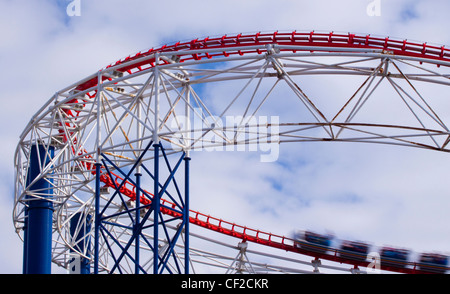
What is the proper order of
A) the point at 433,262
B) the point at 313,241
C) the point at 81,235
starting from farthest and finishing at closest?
the point at 433,262, the point at 313,241, the point at 81,235

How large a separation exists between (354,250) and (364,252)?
578 mm

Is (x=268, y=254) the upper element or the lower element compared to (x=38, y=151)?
lower

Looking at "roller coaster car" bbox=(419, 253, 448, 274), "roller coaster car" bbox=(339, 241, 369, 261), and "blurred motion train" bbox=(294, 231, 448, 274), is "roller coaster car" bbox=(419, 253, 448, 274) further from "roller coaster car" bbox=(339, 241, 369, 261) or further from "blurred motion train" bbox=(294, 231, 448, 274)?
"roller coaster car" bbox=(339, 241, 369, 261)

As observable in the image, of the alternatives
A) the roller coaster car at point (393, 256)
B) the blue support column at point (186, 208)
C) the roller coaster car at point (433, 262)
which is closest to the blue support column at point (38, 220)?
the blue support column at point (186, 208)

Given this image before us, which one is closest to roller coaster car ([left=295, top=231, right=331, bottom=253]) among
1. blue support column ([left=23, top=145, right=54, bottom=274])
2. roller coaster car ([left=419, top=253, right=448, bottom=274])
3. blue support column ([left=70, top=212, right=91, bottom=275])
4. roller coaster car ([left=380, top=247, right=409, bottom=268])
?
roller coaster car ([left=380, top=247, right=409, bottom=268])

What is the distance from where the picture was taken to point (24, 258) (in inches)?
1512

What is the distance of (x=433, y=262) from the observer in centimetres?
4512

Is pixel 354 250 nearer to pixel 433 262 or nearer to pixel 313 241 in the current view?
pixel 313 241

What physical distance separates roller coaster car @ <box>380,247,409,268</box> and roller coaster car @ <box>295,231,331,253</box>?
3.20 m

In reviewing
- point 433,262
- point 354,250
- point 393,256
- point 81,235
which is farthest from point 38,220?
point 433,262

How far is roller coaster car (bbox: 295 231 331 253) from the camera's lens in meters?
44.5
